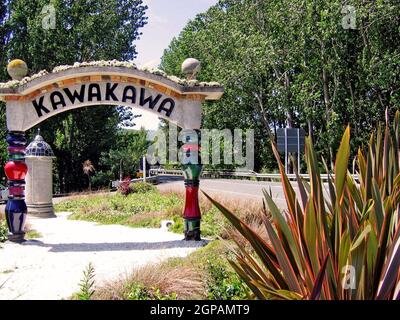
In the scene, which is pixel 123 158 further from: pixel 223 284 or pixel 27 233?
pixel 223 284

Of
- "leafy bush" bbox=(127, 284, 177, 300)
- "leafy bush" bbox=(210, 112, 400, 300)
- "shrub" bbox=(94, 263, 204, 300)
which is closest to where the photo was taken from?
"leafy bush" bbox=(210, 112, 400, 300)

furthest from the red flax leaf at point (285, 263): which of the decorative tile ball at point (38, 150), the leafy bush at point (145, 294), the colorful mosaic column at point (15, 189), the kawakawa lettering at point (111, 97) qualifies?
the decorative tile ball at point (38, 150)

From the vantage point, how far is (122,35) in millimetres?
32812

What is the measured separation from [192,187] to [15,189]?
3.43 m

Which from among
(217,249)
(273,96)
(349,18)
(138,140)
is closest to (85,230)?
(217,249)

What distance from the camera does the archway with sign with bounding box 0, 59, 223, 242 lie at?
902cm

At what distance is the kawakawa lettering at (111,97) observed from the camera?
30.0ft

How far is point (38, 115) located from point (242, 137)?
3044 cm

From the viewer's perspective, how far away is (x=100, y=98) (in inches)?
362

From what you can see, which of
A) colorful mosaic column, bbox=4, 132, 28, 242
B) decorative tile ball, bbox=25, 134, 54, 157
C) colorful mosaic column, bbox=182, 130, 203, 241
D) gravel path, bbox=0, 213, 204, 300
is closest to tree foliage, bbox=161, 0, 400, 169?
decorative tile ball, bbox=25, 134, 54, 157

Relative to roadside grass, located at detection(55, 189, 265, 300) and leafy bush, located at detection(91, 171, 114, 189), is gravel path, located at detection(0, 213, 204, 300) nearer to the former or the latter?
roadside grass, located at detection(55, 189, 265, 300)

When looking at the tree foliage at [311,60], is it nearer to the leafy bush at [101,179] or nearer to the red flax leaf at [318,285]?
the leafy bush at [101,179]

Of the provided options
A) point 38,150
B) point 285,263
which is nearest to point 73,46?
point 38,150

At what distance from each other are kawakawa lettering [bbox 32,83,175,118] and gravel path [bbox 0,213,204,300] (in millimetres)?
2635
